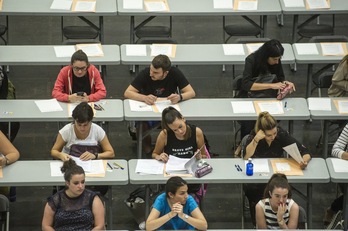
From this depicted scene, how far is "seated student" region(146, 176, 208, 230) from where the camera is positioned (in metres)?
7.84

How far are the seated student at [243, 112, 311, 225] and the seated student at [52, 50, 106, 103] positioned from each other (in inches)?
65.3

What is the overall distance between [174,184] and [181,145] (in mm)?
1060

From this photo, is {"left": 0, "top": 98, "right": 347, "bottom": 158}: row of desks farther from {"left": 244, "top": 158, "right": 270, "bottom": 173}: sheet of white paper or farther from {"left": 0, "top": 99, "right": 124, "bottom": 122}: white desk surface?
{"left": 244, "top": 158, "right": 270, "bottom": 173}: sheet of white paper

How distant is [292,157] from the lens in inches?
347

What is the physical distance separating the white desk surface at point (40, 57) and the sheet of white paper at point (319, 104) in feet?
6.78

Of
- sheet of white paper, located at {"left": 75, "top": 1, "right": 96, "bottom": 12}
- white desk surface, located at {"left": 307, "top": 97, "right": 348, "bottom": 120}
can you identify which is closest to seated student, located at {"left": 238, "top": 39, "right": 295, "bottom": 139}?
white desk surface, located at {"left": 307, "top": 97, "right": 348, "bottom": 120}

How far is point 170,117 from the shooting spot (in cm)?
869

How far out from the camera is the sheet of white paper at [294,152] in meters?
8.64

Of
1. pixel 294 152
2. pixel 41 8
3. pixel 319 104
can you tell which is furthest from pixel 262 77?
pixel 41 8

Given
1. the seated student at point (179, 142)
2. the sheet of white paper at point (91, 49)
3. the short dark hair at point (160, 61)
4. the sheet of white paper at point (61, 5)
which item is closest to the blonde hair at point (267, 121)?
the seated student at point (179, 142)

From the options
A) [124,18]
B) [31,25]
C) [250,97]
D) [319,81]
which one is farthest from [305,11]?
[31,25]

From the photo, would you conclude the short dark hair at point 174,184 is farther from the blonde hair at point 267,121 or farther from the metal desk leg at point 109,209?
the blonde hair at point 267,121

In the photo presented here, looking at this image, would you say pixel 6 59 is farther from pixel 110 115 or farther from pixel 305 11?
pixel 305 11

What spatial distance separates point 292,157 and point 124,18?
15.2ft
